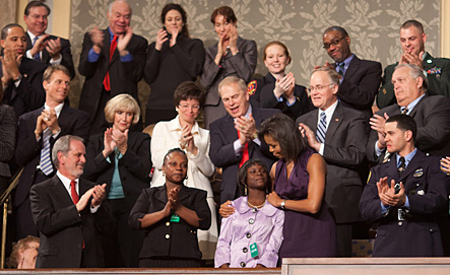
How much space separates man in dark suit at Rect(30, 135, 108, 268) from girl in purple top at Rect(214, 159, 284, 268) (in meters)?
0.75

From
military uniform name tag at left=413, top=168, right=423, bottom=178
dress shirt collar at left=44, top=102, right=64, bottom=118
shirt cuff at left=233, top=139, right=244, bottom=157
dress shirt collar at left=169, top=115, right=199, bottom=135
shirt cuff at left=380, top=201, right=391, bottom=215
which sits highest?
dress shirt collar at left=44, top=102, right=64, bottom=118

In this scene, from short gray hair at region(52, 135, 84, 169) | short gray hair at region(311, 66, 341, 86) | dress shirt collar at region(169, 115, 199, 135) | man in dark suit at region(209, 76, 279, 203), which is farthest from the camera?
dress shirt collar at region(169, 115, 199, 135)

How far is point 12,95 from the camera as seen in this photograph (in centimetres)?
586

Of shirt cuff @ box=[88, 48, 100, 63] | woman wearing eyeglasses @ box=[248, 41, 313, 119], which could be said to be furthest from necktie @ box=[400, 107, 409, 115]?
shirt cuff @ box=[88, 48, 100, 63]

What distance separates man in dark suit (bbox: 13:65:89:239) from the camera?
536 cm

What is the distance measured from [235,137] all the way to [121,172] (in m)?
0.79

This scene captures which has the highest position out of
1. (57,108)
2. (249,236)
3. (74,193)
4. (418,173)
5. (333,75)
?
(333,75)

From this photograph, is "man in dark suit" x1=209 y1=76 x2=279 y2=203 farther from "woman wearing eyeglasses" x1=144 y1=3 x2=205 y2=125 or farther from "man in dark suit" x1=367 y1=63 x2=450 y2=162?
"woman wearing eyeglasses" x1=144 y1=3 x2=205 y2=125

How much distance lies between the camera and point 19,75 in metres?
5.88

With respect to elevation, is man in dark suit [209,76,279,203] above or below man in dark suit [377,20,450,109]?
below

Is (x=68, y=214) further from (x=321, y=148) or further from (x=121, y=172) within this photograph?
(x=321, y=148)

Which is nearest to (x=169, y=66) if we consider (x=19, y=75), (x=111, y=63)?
(x=111, y=63)

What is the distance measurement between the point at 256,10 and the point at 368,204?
133 inches

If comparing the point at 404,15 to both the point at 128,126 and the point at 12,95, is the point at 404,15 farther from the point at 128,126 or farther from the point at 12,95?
the point at 12,95
